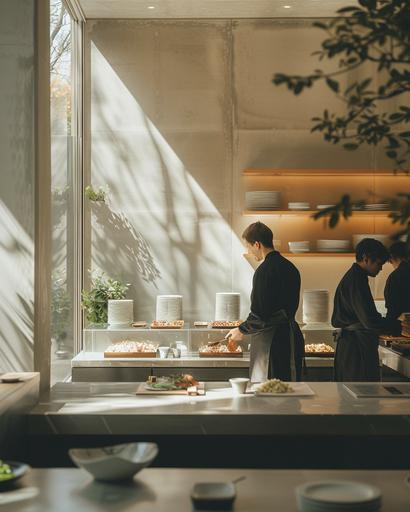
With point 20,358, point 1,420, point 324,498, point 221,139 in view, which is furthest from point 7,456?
point 221,139

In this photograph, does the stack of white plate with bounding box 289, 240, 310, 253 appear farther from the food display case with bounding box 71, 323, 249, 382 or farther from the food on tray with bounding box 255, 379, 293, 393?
the food on tray with bounding box 255, 379, 293, 393

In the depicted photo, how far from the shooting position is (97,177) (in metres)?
6.40

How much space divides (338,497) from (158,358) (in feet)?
11.9

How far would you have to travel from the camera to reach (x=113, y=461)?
6.88ft

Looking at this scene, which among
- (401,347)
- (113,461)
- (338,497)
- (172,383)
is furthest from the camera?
(401,347)

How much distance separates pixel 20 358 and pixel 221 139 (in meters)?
3.18

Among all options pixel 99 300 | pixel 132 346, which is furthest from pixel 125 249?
pixel 132 346

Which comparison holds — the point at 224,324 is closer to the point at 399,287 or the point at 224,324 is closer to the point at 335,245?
the point at 335,245

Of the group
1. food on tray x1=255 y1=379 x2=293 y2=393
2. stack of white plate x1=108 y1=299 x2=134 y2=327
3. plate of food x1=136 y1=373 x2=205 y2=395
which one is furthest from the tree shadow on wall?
food on tray x1=255 y1=379 x2=293 y2=393

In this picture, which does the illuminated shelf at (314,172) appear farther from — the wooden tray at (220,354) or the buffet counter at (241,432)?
the buffet counter at (241,432)

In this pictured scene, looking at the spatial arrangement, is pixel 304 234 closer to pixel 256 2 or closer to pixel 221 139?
pixel 221 139

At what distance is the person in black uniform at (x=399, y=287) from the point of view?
18.0 ft

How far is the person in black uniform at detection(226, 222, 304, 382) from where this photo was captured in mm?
4602

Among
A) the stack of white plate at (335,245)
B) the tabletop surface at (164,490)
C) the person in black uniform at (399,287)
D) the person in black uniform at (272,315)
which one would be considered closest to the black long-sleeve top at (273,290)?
the person in black uniform at (272,315)
